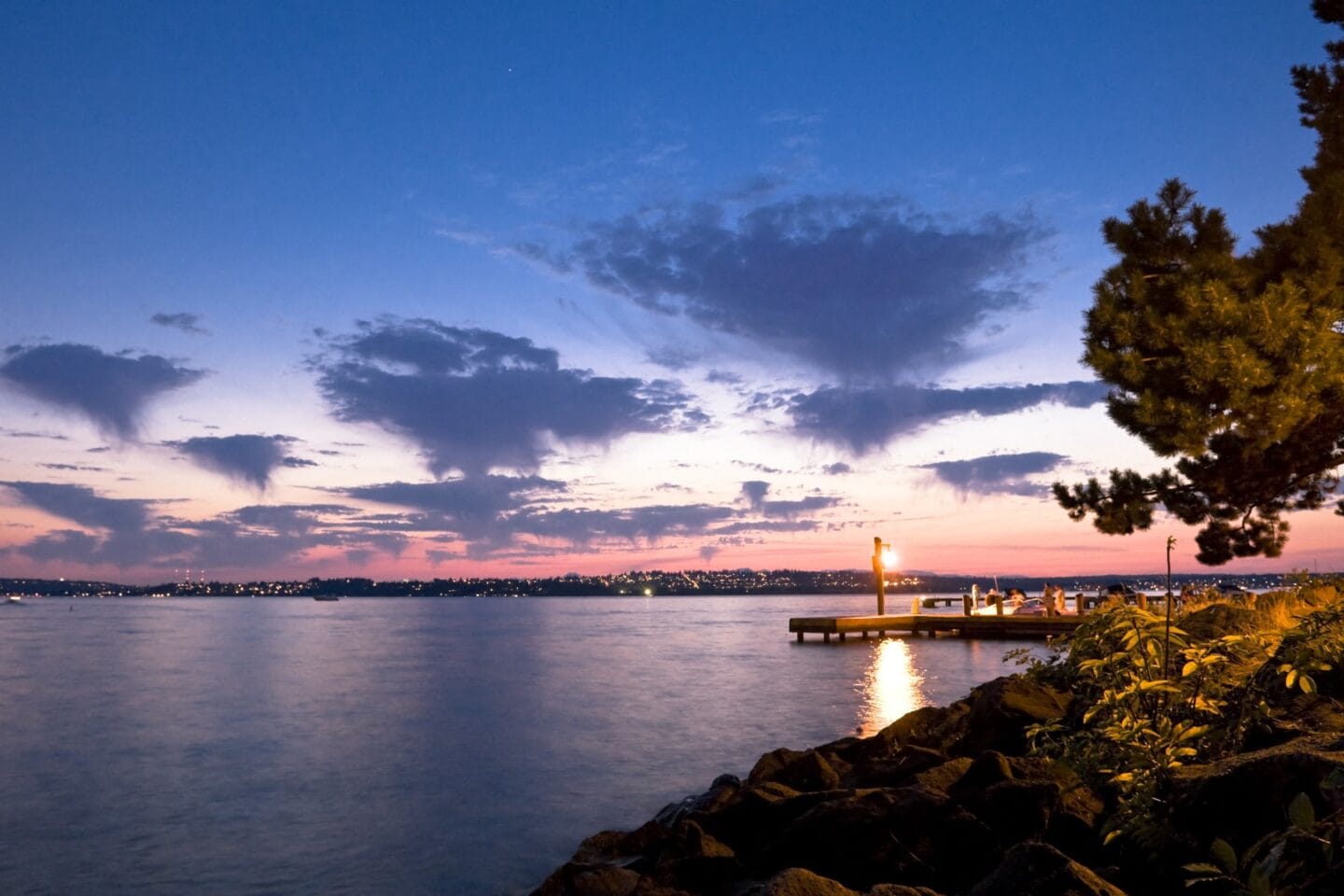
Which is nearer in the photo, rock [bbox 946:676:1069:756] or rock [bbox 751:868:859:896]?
rock [bbox 751:868:859:896]

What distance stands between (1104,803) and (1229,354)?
7.95 metres

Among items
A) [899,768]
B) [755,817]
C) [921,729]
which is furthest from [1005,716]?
[921,729]

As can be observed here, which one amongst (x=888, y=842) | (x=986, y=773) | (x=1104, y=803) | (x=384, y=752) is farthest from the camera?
(x=384, y=752)

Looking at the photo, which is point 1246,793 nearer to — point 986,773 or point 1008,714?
point 986,773

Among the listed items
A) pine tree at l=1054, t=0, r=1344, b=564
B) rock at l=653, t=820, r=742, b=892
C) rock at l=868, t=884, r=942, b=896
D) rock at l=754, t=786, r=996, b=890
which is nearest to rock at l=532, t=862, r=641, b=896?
rock at l=653, t=820, r=742, b=892

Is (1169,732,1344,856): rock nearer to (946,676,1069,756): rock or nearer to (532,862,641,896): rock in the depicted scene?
(532,862,641,896): rock

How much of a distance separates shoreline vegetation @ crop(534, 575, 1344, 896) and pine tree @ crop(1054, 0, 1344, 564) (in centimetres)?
363

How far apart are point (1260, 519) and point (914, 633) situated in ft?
138

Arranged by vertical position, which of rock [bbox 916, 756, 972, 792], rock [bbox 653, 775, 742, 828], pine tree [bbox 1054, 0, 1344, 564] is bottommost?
rock [bbox 653, 775, 742, 828]

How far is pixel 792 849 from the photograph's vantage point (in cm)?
851

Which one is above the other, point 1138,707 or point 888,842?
point 1138,707

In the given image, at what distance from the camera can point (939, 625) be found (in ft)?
178

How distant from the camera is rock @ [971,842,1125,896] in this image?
16.9 feet

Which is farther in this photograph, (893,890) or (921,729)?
(921,729)
